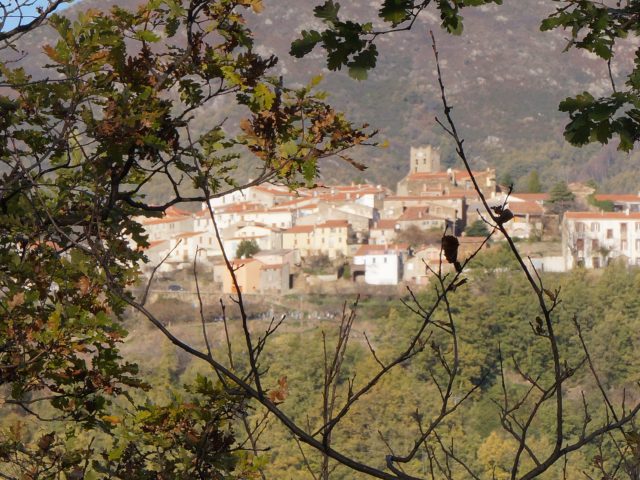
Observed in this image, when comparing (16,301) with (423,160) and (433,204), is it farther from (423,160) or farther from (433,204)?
(423,160)

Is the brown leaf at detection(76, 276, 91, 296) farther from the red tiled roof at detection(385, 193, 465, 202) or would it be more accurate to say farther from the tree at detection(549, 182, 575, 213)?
the tree at detection(549, 182, 575, 213)

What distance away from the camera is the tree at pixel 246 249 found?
48.8 metres

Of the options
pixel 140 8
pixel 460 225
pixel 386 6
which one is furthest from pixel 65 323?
pixel 460 225

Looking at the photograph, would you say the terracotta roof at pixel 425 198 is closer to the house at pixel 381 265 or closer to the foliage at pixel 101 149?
the house at pixel 381 265

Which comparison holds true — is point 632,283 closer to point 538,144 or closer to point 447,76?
point 538,144

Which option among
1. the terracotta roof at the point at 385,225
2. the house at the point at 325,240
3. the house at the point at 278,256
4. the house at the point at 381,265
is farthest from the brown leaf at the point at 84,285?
the terracotta roof at the point at 385,225

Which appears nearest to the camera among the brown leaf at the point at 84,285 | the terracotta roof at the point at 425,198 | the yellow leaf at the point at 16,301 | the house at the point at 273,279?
the yellow leaf at the point at 16,301

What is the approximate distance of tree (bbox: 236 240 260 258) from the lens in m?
48.8

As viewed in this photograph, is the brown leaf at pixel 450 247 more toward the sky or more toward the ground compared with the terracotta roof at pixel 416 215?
more toward the sky

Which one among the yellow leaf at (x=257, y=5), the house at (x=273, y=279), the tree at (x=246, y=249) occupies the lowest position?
the house at (x=273, y=279)

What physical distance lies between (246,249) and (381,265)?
5.73 meters

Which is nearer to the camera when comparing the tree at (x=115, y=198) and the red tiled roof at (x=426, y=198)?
the tree at (x=115, y=198)

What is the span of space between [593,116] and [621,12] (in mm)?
308

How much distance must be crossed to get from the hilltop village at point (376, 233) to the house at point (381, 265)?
39 millimetres
